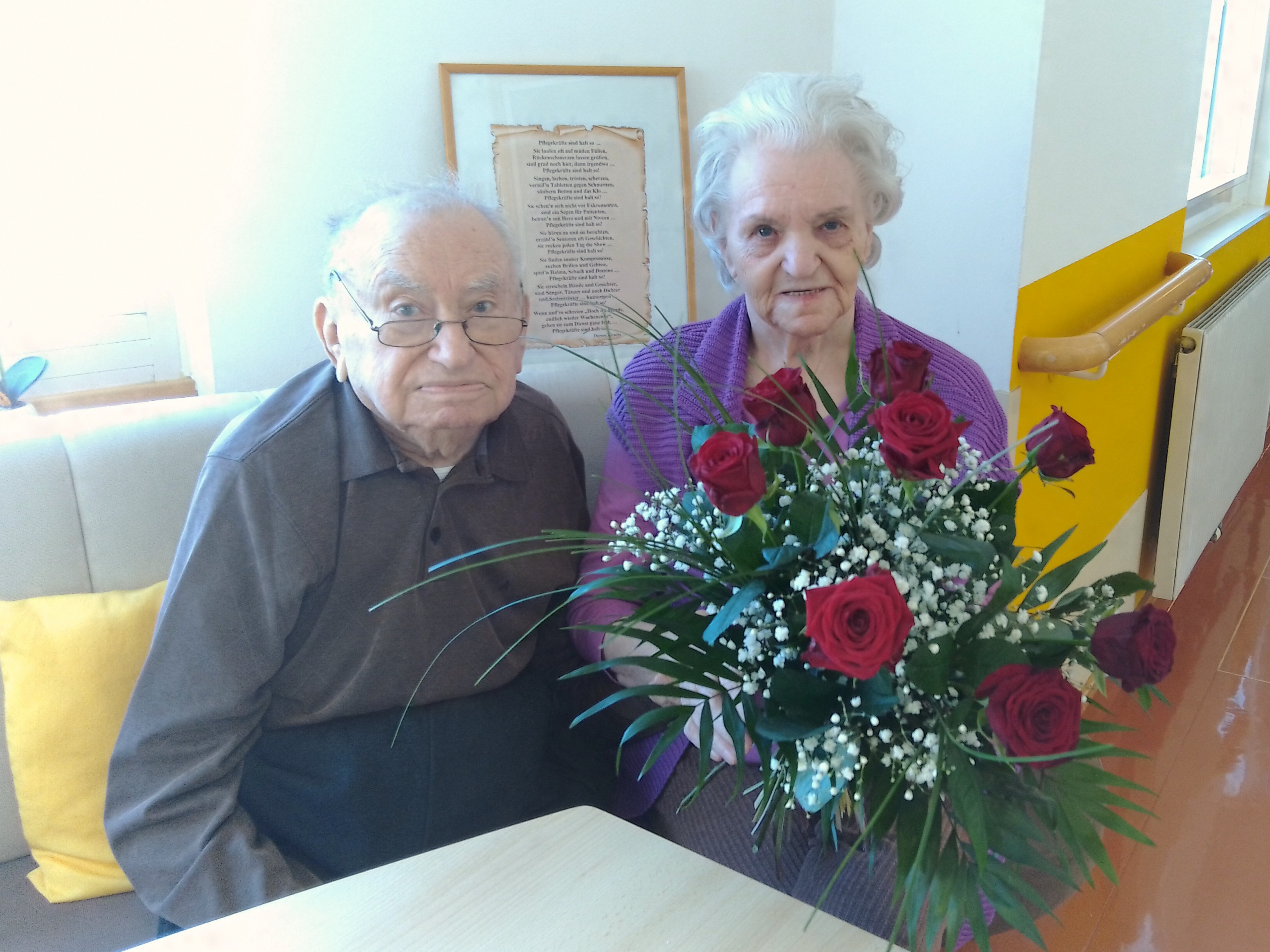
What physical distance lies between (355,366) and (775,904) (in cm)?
87

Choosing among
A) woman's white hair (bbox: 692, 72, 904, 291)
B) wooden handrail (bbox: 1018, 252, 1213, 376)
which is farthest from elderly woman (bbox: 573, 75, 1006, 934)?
wooden handrail (bbox: 1018, 252, 1213, 376)

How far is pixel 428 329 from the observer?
4.45 feet

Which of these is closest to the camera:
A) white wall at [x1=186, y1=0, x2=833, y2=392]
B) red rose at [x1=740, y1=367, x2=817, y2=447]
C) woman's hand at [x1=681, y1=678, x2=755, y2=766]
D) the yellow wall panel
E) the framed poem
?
red rose at [x1=740, y1=367, x2=817, y2=447]

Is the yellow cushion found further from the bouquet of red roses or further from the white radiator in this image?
the white radiator

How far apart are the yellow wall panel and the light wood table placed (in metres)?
1.07

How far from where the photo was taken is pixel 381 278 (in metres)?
1.34

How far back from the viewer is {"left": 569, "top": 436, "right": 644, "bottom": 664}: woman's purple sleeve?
1482 mm

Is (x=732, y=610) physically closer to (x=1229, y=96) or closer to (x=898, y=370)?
(x=898, y=370)

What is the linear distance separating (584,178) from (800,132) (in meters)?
0.58

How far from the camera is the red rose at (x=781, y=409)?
85 cm

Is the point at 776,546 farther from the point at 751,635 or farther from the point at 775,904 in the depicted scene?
the point at 775,904

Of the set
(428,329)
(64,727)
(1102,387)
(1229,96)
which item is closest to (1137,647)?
(428,329)

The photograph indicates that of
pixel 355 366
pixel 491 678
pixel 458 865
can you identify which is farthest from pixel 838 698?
pixel 355 366

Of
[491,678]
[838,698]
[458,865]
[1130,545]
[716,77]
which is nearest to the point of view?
[838,698]
